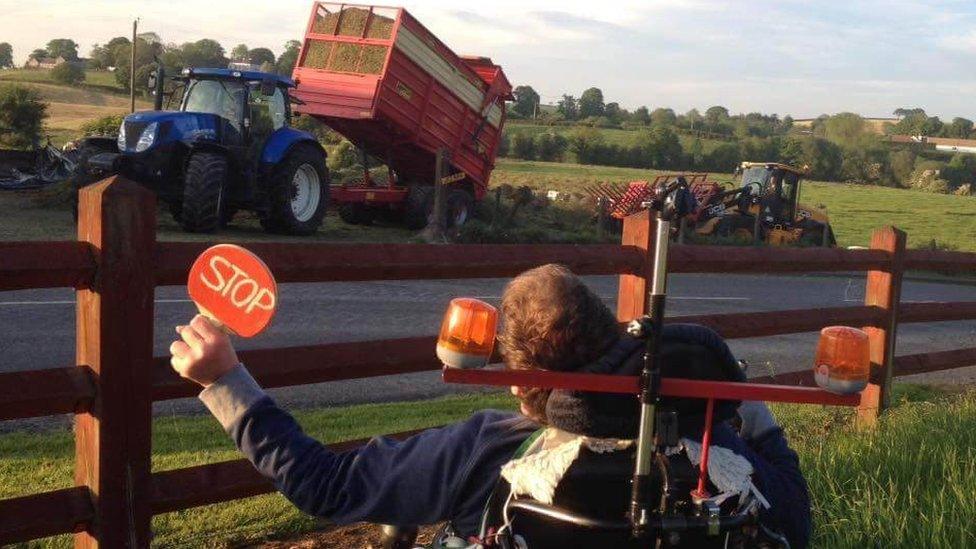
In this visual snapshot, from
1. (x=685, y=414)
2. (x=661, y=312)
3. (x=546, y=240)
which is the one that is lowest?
(x=546, y=240)

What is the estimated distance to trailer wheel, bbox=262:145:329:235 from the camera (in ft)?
57.6

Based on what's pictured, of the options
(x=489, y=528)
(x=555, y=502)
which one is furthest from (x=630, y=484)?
(x=489, y=528)

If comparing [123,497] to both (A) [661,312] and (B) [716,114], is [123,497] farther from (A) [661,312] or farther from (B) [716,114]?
(B) [716,114]

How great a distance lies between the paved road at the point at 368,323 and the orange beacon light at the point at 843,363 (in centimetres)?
545

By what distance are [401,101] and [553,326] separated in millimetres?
16809

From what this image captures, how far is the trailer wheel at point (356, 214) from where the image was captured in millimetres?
21250

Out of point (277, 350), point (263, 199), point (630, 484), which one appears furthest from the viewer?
point (263, 199)

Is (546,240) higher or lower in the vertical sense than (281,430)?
lower

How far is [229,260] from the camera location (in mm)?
1971

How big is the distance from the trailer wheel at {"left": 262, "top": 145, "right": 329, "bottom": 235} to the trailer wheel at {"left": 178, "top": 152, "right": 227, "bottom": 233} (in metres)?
1.23

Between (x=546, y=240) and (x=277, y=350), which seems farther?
(x=546, y=240)

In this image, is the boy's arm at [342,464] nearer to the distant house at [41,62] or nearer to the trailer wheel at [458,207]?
the trailer wheel at [458,207]

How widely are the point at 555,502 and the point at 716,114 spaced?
89.3 meters

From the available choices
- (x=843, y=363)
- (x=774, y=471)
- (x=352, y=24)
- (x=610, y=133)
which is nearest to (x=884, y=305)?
(x=774, y=471)
